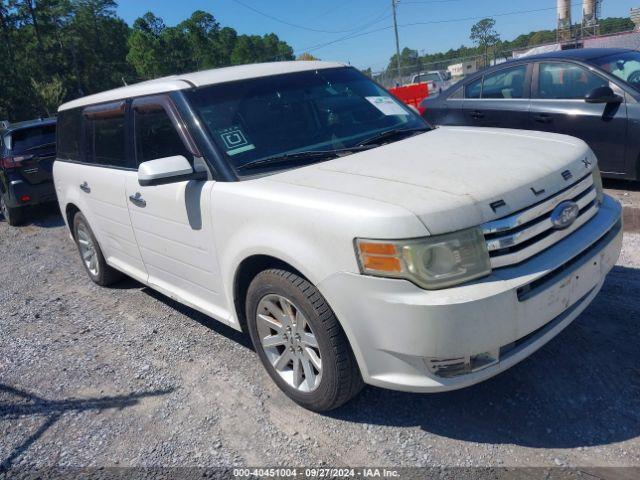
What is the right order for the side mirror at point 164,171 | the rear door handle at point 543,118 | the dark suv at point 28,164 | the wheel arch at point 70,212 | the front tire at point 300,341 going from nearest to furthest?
1. the front tire at point 300,341
2. the side mirror at point 164,171
3. the wheel arch at point 70,212
4. the rear door handle at point 543,118
5. the dark suv at point 28,164

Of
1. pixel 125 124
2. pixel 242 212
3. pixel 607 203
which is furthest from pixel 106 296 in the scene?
pixel 607 203

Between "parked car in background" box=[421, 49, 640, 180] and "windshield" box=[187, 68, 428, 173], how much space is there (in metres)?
2.95

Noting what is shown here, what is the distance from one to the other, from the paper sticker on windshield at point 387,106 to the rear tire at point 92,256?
2.92 metres

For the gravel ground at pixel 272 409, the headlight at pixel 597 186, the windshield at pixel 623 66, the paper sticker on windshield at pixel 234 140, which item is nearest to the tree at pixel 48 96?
the gravel ground at pixel 272 409

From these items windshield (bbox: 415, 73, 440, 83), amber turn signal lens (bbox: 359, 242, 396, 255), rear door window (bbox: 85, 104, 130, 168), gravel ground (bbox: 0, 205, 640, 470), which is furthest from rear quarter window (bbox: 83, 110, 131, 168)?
windshield (bbox: 415, 73, 440, 83)

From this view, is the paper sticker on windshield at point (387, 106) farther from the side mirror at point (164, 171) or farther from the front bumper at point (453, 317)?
the front bumper at point (453, 317)

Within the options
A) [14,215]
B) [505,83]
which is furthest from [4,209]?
[505,83]

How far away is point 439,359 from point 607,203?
1651mm

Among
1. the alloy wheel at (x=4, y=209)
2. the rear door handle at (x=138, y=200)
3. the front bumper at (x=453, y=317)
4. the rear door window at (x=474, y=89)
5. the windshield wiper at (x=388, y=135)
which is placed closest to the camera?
the front bumper at (x=453, y=317)

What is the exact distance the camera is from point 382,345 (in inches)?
95.4

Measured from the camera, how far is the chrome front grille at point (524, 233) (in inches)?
94.4

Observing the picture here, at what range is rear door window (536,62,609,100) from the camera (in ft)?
19.9

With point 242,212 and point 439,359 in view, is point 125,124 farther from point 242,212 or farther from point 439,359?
point 439,359

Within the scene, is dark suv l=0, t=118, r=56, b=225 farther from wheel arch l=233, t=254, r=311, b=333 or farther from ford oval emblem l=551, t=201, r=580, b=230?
ford oval emblem l=551, t=201, r=580, b=230
